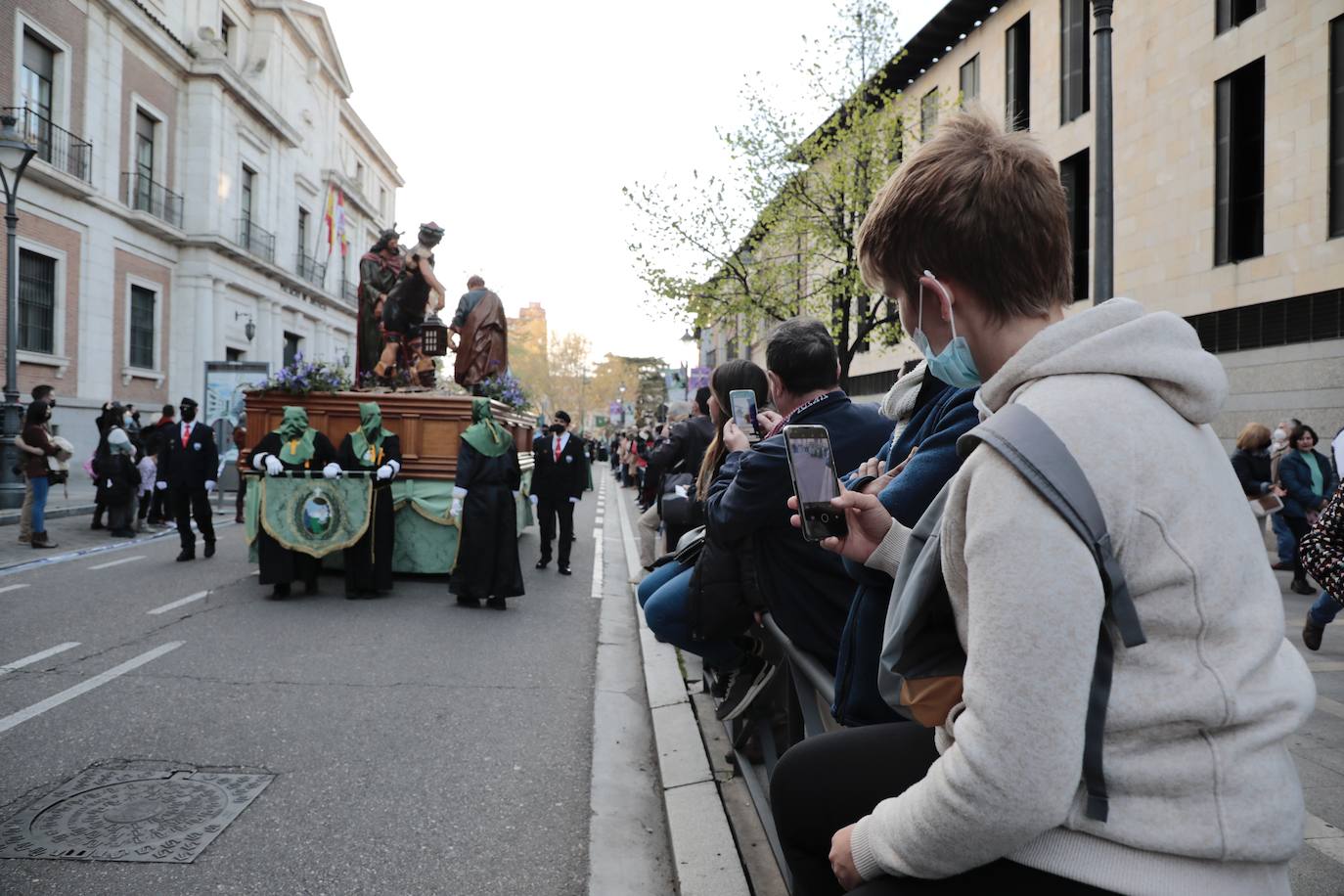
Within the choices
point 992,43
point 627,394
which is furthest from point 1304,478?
point 627,394

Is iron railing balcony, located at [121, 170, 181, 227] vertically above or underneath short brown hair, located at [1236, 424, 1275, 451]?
above

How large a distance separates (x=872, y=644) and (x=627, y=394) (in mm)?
88663

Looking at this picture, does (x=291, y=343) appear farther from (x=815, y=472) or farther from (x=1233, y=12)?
(x=815, y=472)

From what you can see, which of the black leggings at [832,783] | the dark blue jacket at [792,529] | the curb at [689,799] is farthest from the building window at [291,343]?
the black leggings at [832,783]

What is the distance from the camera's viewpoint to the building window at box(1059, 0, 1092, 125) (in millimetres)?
19172

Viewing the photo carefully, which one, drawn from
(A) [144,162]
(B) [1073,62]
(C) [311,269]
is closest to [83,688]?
(B) [1073,62]

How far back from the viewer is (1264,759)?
47.1 inches

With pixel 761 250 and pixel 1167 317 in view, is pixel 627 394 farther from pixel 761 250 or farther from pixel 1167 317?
pixel 1167 317

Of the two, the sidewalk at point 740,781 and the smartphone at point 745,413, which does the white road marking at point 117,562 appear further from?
the smartphone at point 745,413

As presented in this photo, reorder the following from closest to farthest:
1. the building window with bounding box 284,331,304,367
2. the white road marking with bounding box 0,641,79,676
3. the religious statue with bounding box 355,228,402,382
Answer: the white road marking with bounding box 0,641,79,676, the religious statue with bounding box 355,228,402,382, the building window with bounding box 284,331,304,367

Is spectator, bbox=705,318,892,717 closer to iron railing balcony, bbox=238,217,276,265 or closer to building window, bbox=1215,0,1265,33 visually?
building window, bbox=1215,0,1265,33

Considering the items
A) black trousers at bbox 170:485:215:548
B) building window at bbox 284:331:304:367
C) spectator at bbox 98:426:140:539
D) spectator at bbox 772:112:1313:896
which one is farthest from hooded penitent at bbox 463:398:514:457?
building window at bbox 284:331:304:367

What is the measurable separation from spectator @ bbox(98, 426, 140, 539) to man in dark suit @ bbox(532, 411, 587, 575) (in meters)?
6.45

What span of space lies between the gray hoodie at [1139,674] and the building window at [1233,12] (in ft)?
56.2
